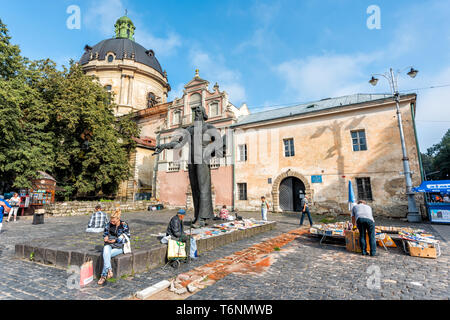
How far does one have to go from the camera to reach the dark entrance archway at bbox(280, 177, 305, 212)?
18016 mm

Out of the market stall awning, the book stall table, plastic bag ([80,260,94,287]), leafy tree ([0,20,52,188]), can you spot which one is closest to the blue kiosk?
the market stall awning

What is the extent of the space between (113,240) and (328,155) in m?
16.3

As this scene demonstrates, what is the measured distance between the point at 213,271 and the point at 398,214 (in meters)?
15.0

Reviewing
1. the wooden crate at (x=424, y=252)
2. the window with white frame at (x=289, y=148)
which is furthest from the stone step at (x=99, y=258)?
the window with white frame at (x=289, y=148)

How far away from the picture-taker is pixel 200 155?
8891 millimetres

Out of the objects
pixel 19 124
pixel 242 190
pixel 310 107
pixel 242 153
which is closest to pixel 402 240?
pixel 242 190

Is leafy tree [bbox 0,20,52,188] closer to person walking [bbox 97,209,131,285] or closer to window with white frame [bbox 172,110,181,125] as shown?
window with white frame [bbox 172,110,181,125]

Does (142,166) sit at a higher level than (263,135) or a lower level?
lower

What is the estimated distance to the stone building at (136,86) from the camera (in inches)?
1066

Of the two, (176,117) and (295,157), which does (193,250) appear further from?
(176,117)

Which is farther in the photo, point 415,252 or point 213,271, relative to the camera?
point 415,252
